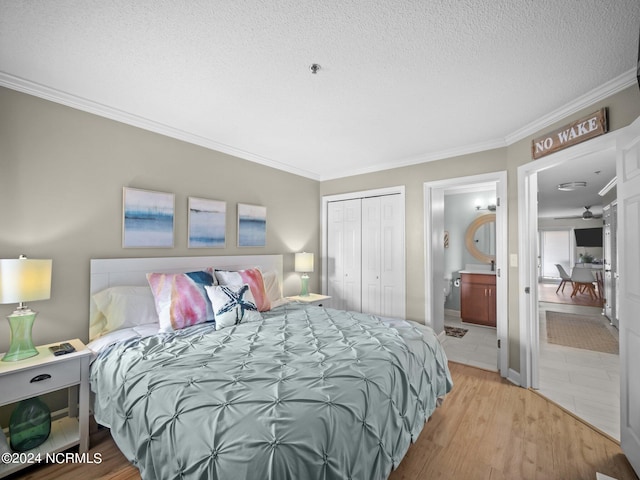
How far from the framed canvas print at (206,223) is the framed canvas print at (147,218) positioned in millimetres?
227

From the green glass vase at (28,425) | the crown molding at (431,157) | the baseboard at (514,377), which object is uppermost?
the crown molding at (431,157)

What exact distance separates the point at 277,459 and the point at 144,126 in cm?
297

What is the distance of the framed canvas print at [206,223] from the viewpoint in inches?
126

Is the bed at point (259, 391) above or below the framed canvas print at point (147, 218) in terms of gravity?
below

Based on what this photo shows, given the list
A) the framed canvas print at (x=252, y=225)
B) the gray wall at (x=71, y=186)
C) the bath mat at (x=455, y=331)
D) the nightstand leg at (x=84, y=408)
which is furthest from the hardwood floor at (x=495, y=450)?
the framed canvas print at (x=252, y=225)

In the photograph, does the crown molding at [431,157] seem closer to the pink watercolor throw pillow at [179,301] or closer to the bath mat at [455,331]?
the bath mat at [455,331]

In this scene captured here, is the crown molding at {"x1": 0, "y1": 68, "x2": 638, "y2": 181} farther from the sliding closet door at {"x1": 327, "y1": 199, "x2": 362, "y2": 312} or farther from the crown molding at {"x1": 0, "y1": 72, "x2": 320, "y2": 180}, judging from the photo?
the sliding closet door at {"x1": 327, "y1": 199, "x2": 362, "y2": 312}

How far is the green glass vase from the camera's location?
186 cm

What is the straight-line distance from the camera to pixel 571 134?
244 centimetres

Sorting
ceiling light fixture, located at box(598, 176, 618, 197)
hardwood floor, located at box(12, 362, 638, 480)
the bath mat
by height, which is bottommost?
hardwood floor, located at box(12, 362, 638, 480)

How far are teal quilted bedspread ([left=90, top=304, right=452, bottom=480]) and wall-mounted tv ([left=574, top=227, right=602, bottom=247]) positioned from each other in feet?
36.7

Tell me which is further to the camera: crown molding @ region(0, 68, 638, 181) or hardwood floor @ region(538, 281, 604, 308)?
hardwood floor @ region(538, 281, 604, 308)

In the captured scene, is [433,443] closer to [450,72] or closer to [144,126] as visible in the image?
[450,72]

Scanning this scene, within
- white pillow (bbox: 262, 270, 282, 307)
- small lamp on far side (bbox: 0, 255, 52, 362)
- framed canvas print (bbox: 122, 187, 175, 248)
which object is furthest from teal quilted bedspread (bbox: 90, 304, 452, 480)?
white pillow (bbox: 262, 270, 282, 307)
